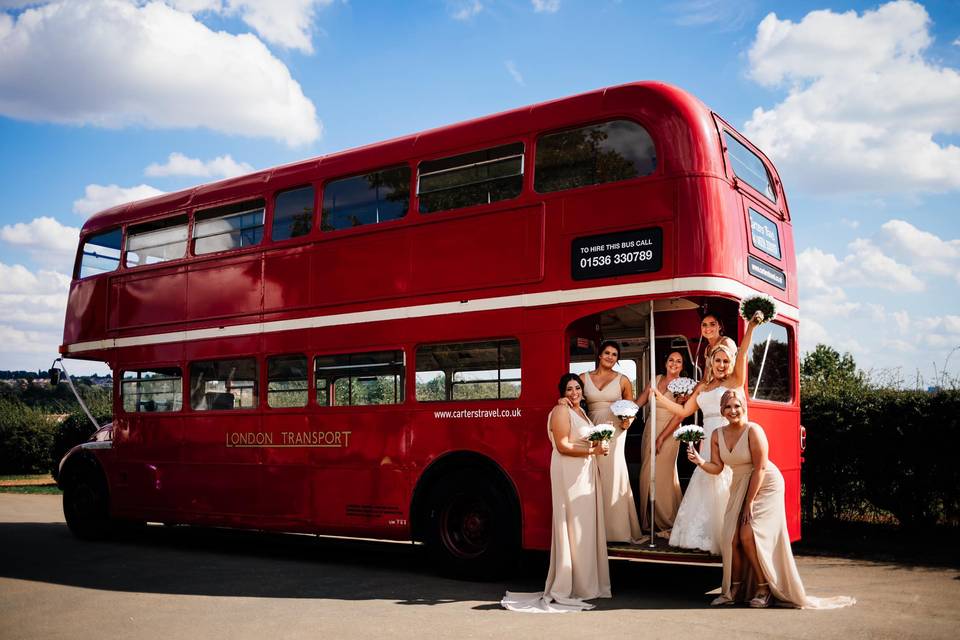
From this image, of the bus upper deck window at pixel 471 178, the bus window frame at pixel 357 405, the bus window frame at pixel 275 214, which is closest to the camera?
the bus upper deck window at pixel 471 178

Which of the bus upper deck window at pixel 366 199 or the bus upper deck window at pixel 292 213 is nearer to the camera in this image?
the bus upper deck window at pixel 366 199

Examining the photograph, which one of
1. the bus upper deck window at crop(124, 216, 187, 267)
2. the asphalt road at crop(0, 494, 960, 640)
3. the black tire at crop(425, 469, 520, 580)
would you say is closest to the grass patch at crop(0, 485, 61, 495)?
the asphalt road at crop(0, 494, 960, 640)

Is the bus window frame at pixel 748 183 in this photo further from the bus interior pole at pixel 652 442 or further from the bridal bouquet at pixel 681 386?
the bridal bouquet at pixel 681 386

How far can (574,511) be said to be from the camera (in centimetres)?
737

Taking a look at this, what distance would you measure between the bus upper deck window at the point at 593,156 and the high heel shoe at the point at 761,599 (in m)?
3.45

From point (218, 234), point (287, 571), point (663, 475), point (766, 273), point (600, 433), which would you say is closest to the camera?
point (600, 433)

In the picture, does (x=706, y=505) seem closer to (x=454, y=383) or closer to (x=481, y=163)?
(x=454, y=383)

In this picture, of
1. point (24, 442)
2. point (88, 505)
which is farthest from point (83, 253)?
point (24, 442)

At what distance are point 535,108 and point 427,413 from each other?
3.08 m

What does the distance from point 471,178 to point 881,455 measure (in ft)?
19.9

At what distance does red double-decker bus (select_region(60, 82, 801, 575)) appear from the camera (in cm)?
748

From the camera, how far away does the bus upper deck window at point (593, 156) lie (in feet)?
24.5

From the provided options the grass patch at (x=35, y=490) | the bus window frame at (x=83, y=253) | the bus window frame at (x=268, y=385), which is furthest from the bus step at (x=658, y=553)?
the grass patch at (x=35, y=490)

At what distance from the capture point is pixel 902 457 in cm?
1035
